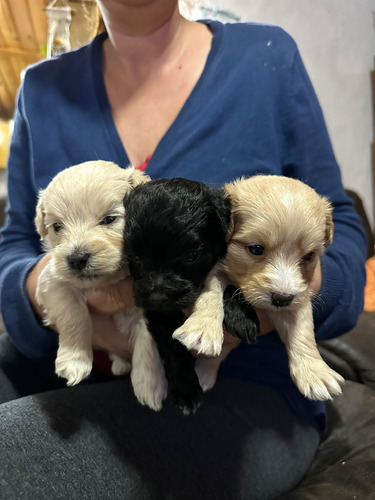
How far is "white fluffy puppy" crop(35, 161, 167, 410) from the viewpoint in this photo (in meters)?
1.07

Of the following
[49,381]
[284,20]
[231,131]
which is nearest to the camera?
[231,131]

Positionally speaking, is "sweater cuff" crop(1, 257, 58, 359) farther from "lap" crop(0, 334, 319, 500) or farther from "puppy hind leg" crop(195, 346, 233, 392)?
"puppy hind leg" crop(195, 346, 233, 392)

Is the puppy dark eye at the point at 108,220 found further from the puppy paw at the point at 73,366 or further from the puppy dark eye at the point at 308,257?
the puppy dark eye at the point at 308,257

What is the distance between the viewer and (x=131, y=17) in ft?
4.90

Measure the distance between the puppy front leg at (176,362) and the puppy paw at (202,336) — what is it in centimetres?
13

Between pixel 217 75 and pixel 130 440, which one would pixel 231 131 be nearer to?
pixel 217 75

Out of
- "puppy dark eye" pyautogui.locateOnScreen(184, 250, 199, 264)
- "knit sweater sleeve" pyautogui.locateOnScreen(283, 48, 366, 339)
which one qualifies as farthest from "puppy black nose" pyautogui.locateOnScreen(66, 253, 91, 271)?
"knit sweater sleeve" pyautogui.locateOnScreen(283, 48, 366, 339)

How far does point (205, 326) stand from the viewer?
37.0 inches

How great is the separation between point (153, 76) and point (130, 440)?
4.30 ft

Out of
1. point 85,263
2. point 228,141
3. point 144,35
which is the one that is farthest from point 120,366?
point 144,35

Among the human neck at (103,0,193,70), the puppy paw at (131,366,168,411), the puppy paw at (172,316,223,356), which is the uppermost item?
the human neck at (103,0,193,70)


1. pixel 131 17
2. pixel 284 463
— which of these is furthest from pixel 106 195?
pixel 284 463

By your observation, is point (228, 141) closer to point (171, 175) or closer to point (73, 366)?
point (171, 175)

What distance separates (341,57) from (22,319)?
13.2ft
